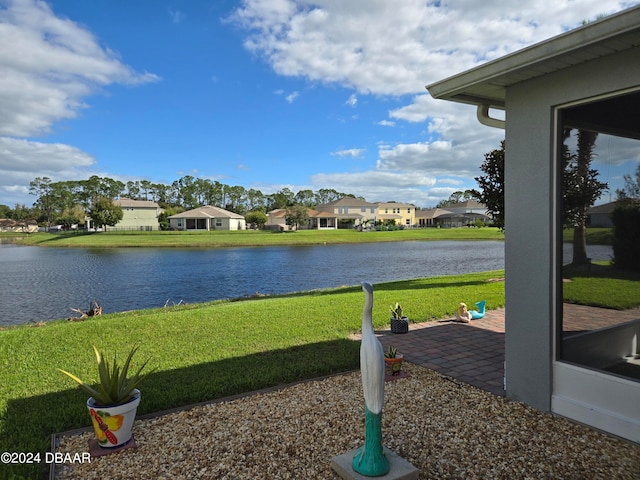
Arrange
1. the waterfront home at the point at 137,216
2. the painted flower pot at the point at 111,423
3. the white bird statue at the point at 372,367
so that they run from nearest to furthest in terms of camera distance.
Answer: the white bird statue at the point at 372,367 → the painted flower pot at the point at 111,423 → the waterfront home at the point at 137,216

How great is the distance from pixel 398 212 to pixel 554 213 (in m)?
73.4

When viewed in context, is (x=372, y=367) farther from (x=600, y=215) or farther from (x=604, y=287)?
(x=604, y=287)

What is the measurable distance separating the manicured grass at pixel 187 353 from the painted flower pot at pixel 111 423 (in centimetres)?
43

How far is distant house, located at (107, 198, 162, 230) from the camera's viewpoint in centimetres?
6022

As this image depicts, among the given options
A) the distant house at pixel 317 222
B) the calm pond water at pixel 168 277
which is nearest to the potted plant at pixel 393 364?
the calm pond water at pixel 168 277

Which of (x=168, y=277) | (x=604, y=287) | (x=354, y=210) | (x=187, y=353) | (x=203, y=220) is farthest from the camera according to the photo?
(x=354, y=210)

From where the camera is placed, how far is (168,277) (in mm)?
19109

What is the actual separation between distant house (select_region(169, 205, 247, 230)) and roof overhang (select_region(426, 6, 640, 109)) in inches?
2254

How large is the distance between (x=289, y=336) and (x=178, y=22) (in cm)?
872

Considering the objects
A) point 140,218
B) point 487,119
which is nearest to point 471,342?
point 487,119

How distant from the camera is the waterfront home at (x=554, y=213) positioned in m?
2.99

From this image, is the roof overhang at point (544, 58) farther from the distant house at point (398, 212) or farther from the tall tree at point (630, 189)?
the distant house at point (398, 212)

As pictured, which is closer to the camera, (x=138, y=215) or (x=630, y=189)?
(x=630, y=189)

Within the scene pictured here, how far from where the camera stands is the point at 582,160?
3389mm
